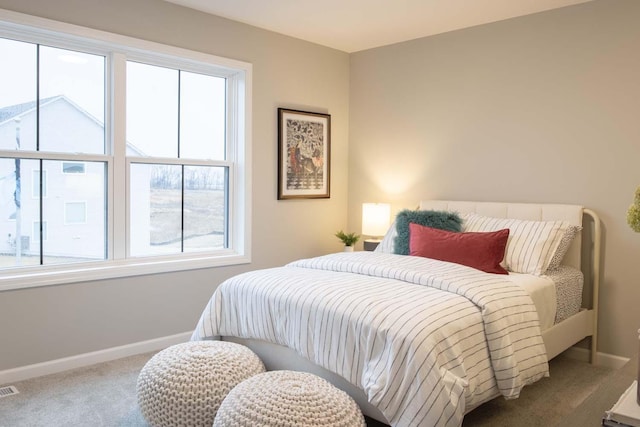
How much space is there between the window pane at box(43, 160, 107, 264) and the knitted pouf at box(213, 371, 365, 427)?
1840 mm

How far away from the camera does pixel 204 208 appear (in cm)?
407

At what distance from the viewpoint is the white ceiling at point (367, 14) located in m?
3.55

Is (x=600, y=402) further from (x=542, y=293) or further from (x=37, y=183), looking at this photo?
(x=37, y=183)

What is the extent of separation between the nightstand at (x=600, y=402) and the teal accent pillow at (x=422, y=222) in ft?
5.60

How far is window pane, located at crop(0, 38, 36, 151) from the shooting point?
309 cm

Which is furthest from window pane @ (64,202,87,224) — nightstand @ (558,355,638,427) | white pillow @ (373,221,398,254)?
nightstand @ (558,355,638,427)

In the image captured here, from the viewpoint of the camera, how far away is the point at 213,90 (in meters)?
4.11

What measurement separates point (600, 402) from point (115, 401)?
233 centimetres

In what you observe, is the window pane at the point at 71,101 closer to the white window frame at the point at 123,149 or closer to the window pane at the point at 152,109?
the white window frame at the point at 123,149

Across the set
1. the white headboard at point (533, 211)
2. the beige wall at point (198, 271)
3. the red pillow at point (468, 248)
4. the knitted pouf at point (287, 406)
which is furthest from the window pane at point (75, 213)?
the white headboard at point (533, 211)

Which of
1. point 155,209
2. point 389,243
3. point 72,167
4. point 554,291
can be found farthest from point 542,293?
point 72,167

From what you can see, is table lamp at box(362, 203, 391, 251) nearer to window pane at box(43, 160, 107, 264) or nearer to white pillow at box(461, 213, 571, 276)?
white pillow at box(461, 213, 571, 276)

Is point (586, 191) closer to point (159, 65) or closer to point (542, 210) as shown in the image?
point (542, 210)

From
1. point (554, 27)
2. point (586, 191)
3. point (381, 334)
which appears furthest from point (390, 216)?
point (381, 334)
